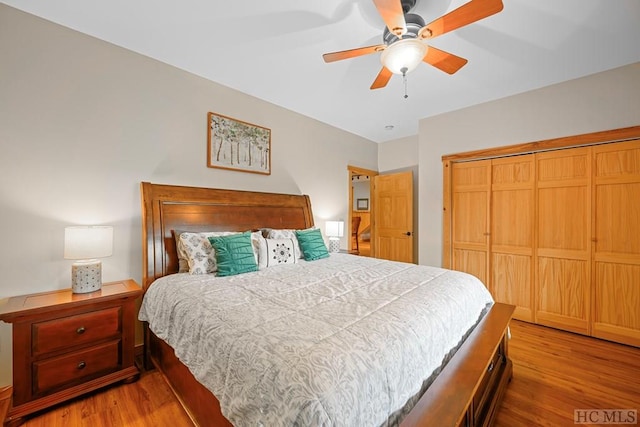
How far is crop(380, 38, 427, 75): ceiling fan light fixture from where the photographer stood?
1.64 metres

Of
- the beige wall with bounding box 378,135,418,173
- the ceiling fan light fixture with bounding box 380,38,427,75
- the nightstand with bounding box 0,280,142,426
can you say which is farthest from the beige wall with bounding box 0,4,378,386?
the beige wall with bounding box 378,135,418,173

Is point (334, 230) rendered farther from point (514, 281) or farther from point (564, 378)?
point (564, 378)

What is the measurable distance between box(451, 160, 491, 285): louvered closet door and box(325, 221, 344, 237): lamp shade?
5.23 feet

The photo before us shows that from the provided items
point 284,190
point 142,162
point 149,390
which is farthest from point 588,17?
point 149,390

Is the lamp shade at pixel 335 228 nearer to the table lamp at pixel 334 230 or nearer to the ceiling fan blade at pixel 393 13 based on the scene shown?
the table lamp at pixel 334 230

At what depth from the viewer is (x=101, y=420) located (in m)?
1.61

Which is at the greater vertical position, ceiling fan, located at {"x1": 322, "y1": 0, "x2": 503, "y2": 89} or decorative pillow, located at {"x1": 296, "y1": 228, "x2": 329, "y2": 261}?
ceiling fan, located at {"x1": 322, "y1": 0, "x2": 503, "y2": 89}

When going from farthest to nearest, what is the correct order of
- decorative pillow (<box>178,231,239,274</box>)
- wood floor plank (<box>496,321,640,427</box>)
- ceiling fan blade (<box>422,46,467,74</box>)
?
1. decorative pillow (<box>178,231,239,274</box>)
2. ceiling fan blade (<box>422,46,467,74</box>)
3. wood floor plank (<box>496,321,640,427</box>)

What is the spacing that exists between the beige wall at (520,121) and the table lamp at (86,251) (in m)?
3.79

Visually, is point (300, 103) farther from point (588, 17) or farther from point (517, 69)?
point (588, 17)

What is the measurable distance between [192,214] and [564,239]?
4005 millimetres

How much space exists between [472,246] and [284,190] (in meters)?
2.67

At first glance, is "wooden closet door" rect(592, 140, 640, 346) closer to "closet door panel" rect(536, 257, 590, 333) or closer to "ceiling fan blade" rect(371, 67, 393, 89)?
"closet door panel" rect(536, 257, 590, 333)

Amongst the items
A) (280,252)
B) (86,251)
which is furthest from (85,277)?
(280,252)
